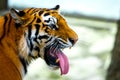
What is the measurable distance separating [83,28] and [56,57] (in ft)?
1.71

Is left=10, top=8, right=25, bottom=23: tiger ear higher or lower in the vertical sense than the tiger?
higher

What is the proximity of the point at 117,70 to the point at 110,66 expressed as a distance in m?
0.06

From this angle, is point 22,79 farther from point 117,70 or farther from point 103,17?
point 117,70

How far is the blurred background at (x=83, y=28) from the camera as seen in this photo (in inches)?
24.5

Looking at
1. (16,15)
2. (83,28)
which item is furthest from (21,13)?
(83,28)

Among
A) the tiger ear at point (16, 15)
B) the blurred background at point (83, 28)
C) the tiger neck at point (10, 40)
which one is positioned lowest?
the blurred background at point (83, 28)

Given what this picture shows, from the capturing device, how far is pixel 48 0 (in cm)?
59

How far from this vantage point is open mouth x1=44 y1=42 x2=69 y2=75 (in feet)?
1.79

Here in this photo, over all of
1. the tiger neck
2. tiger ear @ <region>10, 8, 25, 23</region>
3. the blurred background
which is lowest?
the blurred background

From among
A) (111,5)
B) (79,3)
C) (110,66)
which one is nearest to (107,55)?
(110,66)

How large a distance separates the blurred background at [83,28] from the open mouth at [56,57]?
0.06ft

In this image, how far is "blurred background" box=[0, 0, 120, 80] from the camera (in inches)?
24.5

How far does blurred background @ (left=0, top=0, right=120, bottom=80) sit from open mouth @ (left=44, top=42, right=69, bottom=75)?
0.06 feet

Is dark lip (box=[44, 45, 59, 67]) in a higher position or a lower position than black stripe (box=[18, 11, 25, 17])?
lower
